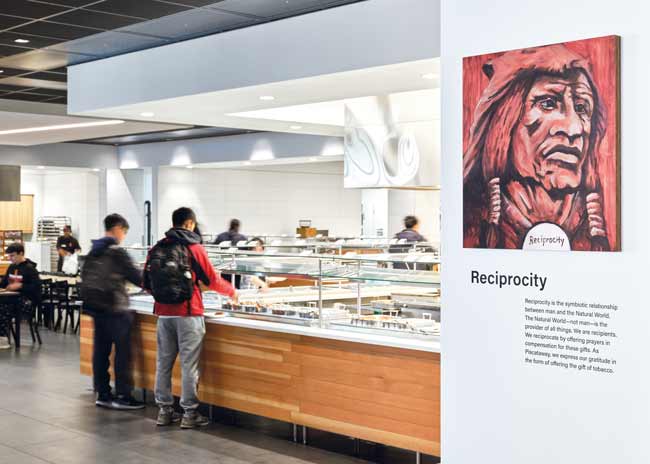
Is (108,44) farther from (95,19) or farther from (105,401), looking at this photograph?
(105,401)

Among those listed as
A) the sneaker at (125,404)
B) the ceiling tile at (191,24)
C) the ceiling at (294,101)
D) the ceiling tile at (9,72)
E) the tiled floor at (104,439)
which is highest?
the ceiling tile at (191,24)

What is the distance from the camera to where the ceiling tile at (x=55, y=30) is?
6.38 m

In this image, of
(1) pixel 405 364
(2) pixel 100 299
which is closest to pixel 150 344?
(2) pixel 100 299

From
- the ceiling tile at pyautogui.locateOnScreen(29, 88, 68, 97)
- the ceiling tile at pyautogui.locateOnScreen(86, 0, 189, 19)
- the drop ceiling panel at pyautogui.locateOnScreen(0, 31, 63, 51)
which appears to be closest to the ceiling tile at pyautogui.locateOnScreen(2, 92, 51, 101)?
the ceiling tile at pyautogui.locateOnScreen(29, 88, 68, 97)

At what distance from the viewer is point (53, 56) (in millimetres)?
7684

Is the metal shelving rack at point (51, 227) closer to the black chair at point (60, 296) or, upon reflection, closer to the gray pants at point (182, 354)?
the black chair at point (60, 296)

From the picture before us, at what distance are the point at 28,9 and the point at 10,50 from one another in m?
1.65

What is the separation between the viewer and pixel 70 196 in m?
18.8

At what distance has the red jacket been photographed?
611 cm

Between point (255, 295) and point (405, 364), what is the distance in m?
2.03

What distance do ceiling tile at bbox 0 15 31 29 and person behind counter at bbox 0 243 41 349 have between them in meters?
4.62

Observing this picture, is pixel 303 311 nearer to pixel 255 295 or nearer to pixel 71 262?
pixel 255 295

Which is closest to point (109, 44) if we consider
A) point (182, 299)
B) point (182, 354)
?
point (182, 299)

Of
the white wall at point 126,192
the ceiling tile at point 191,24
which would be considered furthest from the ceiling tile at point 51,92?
the white wall at point 126,192
